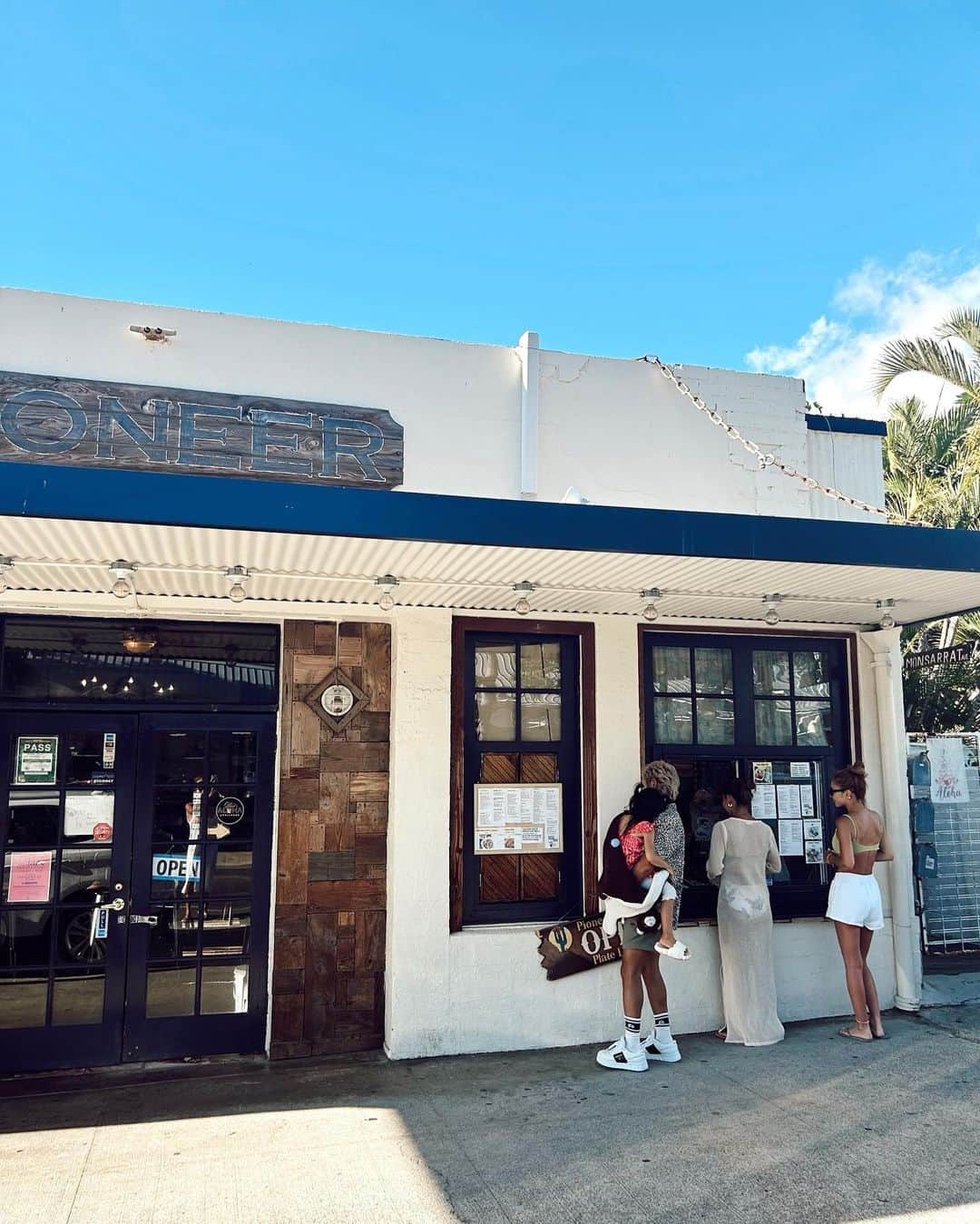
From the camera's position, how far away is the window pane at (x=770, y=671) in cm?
753

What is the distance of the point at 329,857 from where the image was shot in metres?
6.48

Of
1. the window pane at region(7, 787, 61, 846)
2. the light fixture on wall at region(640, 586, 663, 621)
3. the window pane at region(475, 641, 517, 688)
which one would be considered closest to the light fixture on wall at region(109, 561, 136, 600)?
the window pane at region(7, 787, 61, 846)

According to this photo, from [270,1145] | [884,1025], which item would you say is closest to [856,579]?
[884,1025]

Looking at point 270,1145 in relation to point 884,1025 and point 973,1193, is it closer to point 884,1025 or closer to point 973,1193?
point 973,1193

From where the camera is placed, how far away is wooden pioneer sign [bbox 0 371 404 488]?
660cm

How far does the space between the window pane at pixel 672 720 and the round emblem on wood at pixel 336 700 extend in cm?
223

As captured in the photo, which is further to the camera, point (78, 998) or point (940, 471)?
point (940, 471)

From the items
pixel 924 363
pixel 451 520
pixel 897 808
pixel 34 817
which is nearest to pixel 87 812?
pixel 34 817

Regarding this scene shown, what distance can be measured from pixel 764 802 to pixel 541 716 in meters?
1.86

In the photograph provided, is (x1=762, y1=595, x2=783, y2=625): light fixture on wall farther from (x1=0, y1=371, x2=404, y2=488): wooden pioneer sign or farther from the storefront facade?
(x1=0, y1=371, x2=404, y2=488): wooden pioneer sign

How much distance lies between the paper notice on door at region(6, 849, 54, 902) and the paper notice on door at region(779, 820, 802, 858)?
504cm

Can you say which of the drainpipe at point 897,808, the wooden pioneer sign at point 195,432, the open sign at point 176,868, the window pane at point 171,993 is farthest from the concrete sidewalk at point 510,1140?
the wooden pioneer sign at point 195,432

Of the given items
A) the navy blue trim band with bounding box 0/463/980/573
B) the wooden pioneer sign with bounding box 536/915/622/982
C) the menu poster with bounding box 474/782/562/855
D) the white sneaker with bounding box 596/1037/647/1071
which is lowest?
the white sneaker with bounding box 596/1037/647/1071

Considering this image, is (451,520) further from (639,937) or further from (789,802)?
(789,802)
